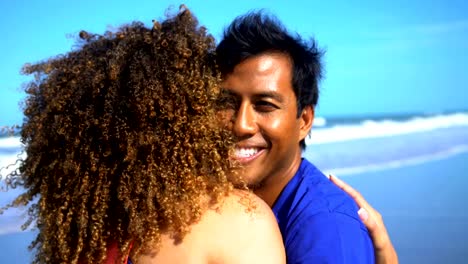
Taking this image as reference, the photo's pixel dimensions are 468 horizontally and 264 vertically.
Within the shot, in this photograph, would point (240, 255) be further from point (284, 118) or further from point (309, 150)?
point (309, 150)

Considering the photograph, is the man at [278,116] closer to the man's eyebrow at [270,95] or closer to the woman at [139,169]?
the man's eyebrow at [270,95]

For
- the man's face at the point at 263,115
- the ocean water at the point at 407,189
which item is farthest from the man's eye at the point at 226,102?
the ocean water at the point at 407,189

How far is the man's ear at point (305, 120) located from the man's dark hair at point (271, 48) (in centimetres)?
4

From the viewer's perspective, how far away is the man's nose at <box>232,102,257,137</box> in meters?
3.29

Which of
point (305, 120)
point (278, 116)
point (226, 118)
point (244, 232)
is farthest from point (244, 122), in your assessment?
point (244, 232)

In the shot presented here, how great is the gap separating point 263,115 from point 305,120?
1.42ft

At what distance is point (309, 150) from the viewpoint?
1531 centimetres

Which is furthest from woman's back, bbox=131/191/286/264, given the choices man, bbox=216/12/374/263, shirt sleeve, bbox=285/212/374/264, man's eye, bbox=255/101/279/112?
man's eye, bbox=255/101/279/112

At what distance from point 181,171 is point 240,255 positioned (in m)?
0.45

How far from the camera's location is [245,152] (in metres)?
3.42

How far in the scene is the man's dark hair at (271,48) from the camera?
336 centimetres

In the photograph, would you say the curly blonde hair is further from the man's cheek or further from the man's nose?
the man's nose

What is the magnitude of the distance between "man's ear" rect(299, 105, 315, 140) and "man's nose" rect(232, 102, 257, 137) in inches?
16.6

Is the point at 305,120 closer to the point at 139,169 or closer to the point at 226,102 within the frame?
the point at 226,102
